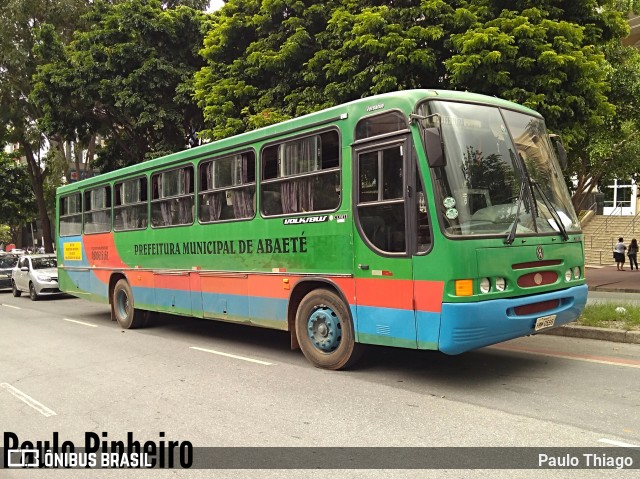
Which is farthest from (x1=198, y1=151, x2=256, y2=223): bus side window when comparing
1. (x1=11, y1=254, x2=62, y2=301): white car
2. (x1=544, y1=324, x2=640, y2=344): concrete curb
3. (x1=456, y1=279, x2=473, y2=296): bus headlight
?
(x1=11, y1=254, x2=62, y2=301): white car

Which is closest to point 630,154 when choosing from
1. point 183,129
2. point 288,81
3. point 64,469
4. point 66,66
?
point 288,81

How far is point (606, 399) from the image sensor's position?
17.2ft

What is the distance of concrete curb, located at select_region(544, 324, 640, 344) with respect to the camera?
779cm

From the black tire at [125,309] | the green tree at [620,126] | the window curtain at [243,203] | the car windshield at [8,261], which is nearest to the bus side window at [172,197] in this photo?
the window curtain at [243,203]

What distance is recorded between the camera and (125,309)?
1138 cm

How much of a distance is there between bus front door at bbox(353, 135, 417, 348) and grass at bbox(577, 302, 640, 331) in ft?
13.9

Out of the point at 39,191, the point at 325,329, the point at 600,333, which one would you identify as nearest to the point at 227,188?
the point at 325,329

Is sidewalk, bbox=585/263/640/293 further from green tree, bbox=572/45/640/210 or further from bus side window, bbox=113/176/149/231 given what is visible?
bus side window, bbox=113/176/149/231

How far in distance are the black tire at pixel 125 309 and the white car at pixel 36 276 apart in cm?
752

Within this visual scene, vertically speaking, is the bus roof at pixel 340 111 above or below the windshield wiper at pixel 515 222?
above

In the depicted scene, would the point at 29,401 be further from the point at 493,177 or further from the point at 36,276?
the point at 36,276

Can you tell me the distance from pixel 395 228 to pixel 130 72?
15275 mm

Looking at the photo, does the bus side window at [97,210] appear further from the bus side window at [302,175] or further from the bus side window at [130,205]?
the bus side window at [302,175]

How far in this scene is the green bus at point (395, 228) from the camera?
5.43 meters
